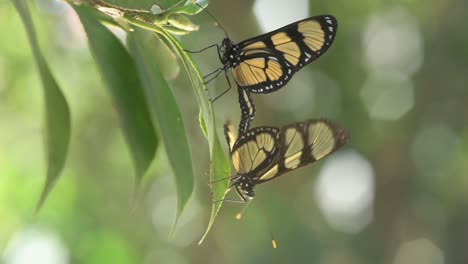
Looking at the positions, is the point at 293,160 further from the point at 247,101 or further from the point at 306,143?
the point at 247,101

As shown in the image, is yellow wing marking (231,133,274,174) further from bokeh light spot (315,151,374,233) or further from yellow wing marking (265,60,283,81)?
bokeh light spot (315,151,374,233)

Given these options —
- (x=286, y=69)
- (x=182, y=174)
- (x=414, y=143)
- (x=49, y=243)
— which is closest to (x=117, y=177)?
(x=49, y=243)

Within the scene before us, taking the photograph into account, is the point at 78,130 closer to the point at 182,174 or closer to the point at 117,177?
the point at 117,177

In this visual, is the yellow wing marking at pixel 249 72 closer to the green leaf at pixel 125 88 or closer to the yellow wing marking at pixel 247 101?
the yellow wing marking at pixel 247 101

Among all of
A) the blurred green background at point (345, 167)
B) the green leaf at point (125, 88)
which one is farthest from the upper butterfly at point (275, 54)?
the blurred green background at point (345, 167)

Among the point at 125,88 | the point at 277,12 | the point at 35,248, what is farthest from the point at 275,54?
the point at 35,248

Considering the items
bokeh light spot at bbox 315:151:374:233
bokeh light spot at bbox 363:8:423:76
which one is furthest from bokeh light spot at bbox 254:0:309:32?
bokeh light spot at bbox 315:151:374:233

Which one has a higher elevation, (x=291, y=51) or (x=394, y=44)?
(x=291, y=51)

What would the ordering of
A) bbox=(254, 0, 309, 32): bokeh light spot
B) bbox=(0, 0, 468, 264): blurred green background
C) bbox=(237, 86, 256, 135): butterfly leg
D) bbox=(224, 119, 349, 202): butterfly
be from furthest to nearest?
bbox=(0, 0, 468, 264): blurred green background
bbox=(254, 0, 309, 32): bokeh light spot
bbox=(224, 119, 349, 202): butterfly
bbox=(237, 86, 256, 135): butterfly leg
